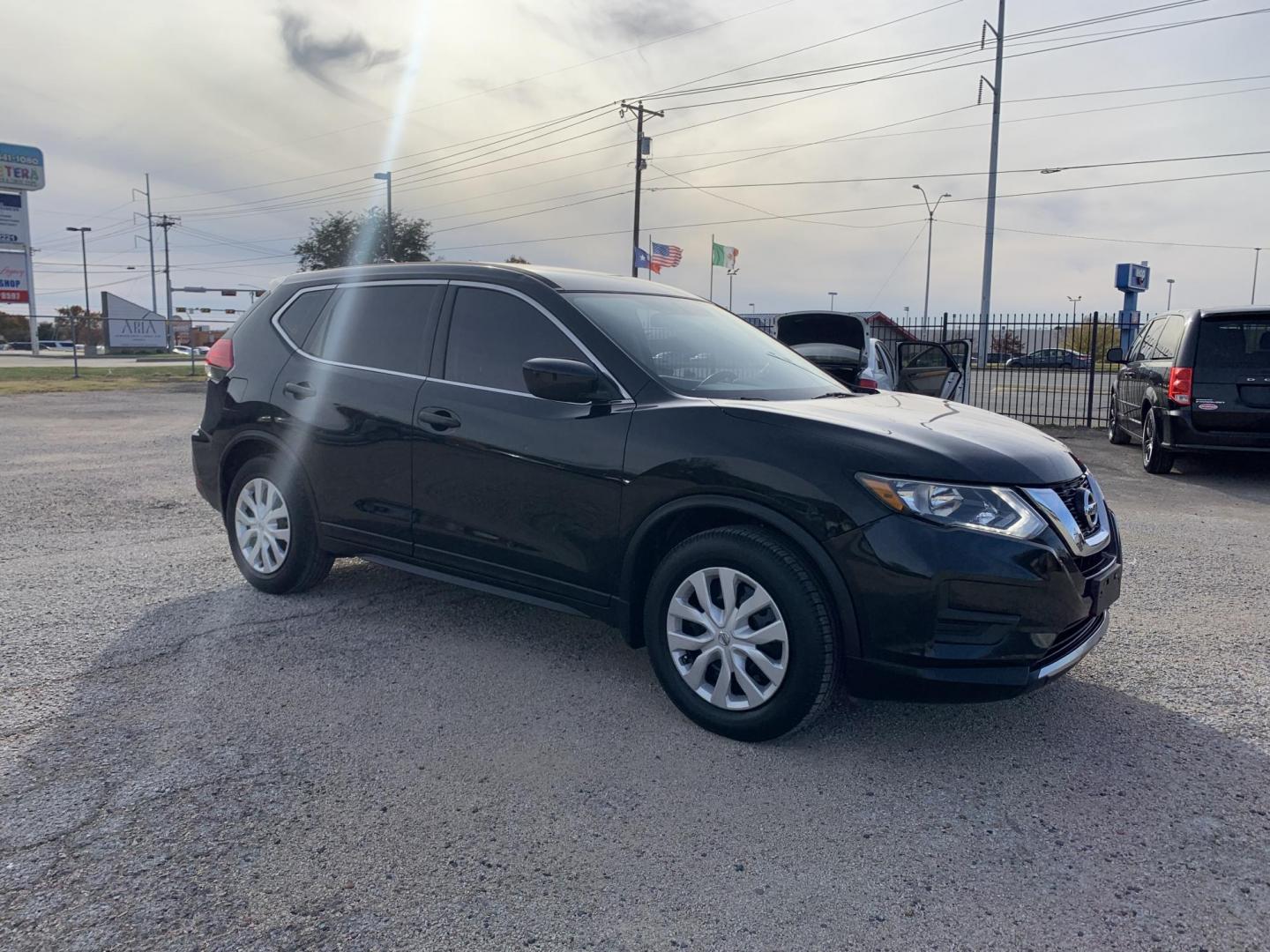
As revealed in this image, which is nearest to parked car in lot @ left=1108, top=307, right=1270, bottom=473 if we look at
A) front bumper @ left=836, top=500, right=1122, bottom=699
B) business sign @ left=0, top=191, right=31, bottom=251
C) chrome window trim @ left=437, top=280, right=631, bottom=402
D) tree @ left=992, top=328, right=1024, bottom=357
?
front bumper @ left=836, top=500, right=1122, bottom=699

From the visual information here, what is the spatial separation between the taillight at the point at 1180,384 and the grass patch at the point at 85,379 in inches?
876

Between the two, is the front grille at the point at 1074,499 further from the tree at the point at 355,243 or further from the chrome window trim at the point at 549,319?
the tree at the point at 355,243

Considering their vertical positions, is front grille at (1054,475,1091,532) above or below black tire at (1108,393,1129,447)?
above

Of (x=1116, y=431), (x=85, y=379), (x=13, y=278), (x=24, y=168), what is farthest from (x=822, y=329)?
(x=24, y=168)

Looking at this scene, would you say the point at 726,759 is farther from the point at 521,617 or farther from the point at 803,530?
the point at 521,617

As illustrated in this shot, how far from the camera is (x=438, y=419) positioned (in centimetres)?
428

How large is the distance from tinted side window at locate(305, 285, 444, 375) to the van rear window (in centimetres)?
852

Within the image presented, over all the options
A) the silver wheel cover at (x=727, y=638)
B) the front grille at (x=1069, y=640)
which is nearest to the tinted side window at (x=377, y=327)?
the silver wheel cover at (x=727, y=638)

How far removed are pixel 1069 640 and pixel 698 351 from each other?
196 cm

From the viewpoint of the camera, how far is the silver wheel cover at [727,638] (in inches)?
131

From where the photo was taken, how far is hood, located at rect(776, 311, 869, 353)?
38.2 ft

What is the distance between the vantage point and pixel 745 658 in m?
3.40

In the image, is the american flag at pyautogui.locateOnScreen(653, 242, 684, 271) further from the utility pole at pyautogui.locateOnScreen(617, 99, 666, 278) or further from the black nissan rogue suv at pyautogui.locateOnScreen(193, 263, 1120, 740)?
the black nissan rogue suv at pyautogui.locateOnScreen(193, 263, 1120, 740)

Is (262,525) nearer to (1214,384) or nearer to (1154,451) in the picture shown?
(1214,384)
